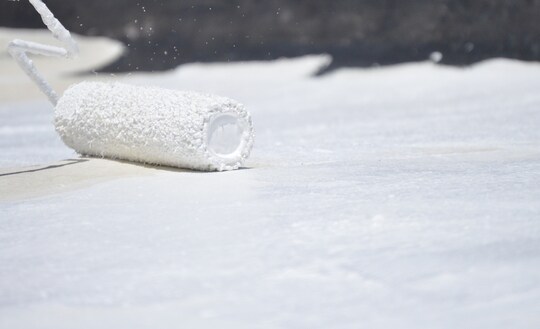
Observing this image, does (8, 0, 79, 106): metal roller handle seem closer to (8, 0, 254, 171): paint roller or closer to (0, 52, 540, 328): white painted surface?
(8, 0, 254, 171): paint roller

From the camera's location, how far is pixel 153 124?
292 cm

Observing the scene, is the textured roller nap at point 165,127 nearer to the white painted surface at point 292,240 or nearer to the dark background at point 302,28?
the white painted surface at point 292,240

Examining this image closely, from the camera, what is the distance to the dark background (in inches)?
273

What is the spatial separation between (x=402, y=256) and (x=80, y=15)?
7.49m

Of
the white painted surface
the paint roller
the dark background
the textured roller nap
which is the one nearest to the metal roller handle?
the paint roller

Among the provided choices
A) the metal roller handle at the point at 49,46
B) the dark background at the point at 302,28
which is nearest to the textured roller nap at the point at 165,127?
the metal roller handle at the point at 49,46

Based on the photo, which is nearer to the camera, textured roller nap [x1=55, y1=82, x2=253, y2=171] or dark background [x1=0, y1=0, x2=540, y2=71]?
textured roller nap [x1=55, y1=82, x2=253, y2=171]

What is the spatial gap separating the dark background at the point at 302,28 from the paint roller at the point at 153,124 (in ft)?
13.3

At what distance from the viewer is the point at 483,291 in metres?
1.68

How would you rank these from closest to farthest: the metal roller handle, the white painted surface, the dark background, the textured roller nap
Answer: the white painted surface
the textured roller nap
the metal roller handle
the dark background

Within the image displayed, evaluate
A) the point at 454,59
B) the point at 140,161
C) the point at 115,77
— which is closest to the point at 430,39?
the point at 454,59

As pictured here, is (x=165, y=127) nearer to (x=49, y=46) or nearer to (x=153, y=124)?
(x=153, y=124)

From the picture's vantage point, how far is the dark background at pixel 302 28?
6922 mm

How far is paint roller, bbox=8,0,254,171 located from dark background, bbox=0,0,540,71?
405 centimetres
